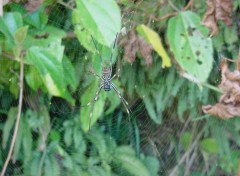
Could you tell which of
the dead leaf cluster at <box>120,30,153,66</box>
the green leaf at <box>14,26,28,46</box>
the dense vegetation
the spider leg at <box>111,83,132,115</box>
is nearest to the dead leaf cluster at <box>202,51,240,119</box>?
the dense vegetation

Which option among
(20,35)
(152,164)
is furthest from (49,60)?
(152,164)

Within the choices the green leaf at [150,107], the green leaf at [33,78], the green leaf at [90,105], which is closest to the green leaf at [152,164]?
the green leaf at [150,107]

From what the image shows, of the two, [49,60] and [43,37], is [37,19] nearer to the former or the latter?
[43,37]

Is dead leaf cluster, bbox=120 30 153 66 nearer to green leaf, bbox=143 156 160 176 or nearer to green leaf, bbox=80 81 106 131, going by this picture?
green leaf, bbox=80 81 106 131

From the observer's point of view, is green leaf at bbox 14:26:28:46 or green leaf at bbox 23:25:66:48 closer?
green leaf at bbox 14:26:28:46

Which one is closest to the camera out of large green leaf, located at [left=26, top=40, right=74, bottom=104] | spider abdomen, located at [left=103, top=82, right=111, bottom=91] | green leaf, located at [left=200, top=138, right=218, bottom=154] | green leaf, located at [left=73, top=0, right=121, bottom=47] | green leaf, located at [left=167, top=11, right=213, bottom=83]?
green leaf, located at [left=73, top=0, right=121, bottom=47]

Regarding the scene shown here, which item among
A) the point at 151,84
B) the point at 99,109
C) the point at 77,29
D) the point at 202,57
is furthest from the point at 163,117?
the point at 77,29

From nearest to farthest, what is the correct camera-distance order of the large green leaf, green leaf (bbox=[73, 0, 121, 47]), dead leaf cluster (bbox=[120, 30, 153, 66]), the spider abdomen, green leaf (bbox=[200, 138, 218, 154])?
green leaf (bbox=[73, 0, 121, 47]) → the large green leaf → dead leaf cluster (bbox=[120, 30, 153, 66]) → the spider abdomen → green leaf (bbox=[200, 138, 218, 154])

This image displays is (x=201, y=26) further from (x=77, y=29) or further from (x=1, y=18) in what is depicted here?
(x=1, y=18)
